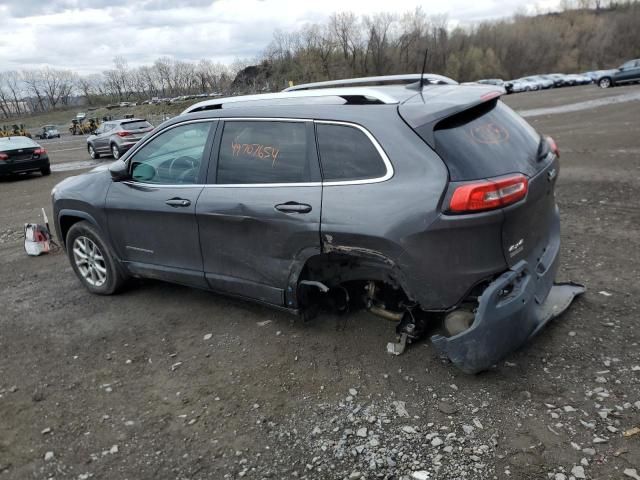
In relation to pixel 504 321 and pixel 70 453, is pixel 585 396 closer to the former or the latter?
pixel 504 321

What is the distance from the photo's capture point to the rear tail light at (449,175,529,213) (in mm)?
2980

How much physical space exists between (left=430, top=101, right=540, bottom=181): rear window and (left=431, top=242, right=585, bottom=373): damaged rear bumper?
628 mm

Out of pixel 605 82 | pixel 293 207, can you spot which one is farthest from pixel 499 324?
pixel 605 82

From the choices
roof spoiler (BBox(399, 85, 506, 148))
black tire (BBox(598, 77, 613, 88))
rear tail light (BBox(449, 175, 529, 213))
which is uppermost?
roof spoiler (BBox(399, 85, 506, 148))

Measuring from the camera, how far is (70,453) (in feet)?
9.99

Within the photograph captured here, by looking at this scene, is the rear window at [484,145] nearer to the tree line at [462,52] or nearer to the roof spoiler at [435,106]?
the roof spoiler at [435,106]

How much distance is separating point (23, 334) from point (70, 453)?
200cm

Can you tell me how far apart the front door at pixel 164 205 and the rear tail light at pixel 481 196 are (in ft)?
6.83

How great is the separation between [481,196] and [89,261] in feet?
13.2

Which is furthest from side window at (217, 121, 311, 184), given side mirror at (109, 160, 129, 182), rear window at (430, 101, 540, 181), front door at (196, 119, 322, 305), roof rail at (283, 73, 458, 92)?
side mirror at (109, 160, 129, 182)

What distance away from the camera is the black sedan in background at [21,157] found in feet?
50.9

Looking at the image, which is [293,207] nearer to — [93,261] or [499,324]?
[499,324]

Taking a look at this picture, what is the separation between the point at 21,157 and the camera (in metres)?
15.7

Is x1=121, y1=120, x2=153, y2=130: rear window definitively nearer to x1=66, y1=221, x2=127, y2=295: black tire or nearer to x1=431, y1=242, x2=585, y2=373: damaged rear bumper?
x1=66, y1=221, x2=127, y2=295: black tire
